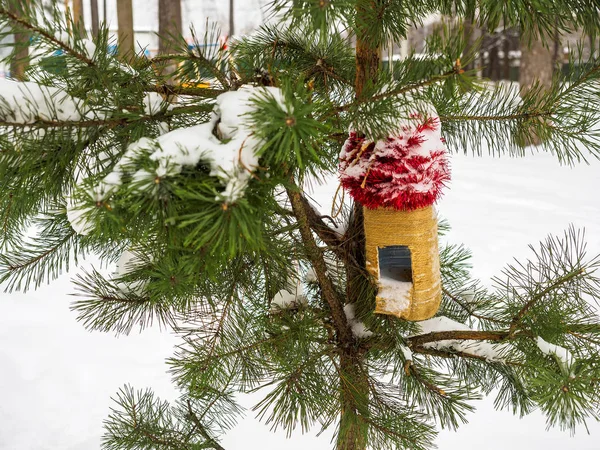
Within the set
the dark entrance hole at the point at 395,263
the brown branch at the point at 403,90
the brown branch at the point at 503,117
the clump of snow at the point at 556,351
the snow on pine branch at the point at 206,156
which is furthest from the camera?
the dark entrance hole at the point at 395,263

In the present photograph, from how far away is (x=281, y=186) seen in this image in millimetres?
828

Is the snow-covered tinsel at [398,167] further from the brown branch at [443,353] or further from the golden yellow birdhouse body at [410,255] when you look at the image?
the brown branch at [443,353]

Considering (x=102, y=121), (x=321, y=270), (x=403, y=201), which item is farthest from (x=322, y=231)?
(x=102, y=121)

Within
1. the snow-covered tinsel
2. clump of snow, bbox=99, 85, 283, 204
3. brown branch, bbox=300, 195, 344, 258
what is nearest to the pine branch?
clump of snow, bbox=99, 85, 283, 204

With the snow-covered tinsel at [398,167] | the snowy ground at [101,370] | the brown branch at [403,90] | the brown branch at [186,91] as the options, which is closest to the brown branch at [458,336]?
the snow-covered tinsel at [398,167]

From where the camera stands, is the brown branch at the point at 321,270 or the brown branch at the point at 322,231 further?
the brown branch at the point at 322,231

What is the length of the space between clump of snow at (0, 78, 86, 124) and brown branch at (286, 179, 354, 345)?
30 cm

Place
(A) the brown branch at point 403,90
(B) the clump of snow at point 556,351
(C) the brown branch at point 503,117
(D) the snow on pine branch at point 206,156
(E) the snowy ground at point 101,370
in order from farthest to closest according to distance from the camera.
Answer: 1. (E) the snowy ground at point 101,370
2. (C) the brown branch at point 503,117
3. (B) the clump of snow at point 556,351
4. (A) the brown branch at point 403,90
5. (D) the snow on pine branch at point 206,156

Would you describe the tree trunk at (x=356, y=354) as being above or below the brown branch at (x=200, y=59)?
below

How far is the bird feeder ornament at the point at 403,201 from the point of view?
759mm

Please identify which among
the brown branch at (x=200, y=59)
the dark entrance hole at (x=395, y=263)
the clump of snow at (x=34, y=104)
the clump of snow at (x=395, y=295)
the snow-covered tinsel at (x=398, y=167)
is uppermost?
the brown branch at (x=200, y=59)

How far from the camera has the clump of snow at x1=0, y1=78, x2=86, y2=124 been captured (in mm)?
569

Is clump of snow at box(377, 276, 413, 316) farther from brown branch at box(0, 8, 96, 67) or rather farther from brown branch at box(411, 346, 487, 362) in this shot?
brown branch at box(0, 8, 96, 67)

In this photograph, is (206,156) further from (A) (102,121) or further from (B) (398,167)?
(B) (398,167)
